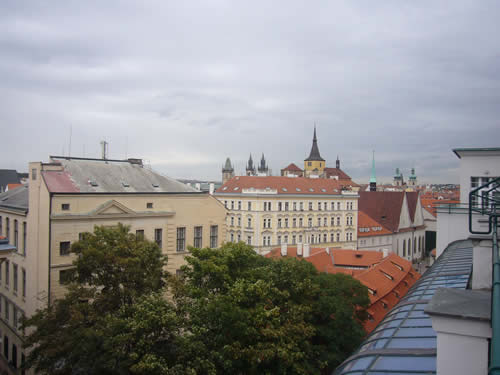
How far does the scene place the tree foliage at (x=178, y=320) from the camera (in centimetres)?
1431

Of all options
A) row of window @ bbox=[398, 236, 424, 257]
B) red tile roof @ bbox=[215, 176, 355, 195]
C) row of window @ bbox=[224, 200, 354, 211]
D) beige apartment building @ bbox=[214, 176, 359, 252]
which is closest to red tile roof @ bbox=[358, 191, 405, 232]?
row of window @ bbox=[398, 236, 424, 257]

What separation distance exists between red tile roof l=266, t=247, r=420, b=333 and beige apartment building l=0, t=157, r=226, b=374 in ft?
37.7

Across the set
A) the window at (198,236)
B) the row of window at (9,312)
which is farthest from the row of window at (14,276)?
the window at (198,236)

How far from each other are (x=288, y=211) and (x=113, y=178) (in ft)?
163

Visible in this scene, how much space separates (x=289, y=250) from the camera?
181ft

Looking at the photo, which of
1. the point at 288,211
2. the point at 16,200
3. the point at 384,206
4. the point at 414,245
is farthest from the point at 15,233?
the point at 414,245

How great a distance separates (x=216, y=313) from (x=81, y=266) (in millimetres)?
6646

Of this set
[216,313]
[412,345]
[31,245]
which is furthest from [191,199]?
[412,345]

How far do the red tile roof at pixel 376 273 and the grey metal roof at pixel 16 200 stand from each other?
21.7 meters

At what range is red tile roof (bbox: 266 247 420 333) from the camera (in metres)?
36.0

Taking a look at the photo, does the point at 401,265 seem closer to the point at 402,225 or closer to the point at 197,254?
the point at 197,254

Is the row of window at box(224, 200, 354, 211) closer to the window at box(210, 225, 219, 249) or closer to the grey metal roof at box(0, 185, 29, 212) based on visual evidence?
the window at box(210, 225, 219, 249)

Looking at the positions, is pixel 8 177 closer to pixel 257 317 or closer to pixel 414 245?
pixel 257 317

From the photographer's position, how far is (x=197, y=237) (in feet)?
103
